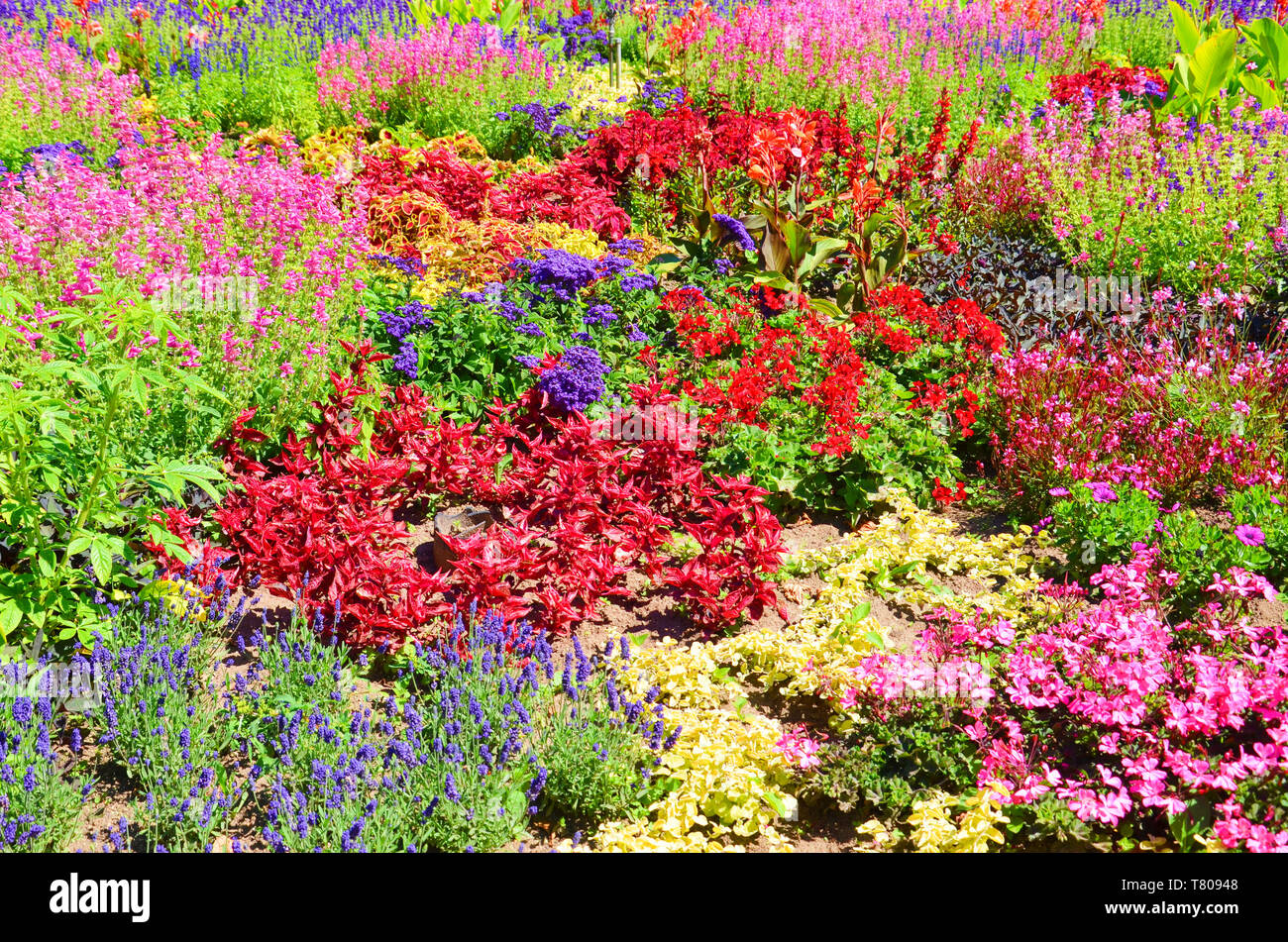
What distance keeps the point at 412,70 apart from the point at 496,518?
549 cm

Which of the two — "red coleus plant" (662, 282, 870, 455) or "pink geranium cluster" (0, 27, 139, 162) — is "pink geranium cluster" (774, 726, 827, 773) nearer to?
"red coleus plant" (662, 282, 870, 455)

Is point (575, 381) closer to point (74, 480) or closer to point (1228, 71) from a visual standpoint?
point (74, 480)

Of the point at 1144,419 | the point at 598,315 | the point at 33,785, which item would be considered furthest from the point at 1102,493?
the point at 33,785

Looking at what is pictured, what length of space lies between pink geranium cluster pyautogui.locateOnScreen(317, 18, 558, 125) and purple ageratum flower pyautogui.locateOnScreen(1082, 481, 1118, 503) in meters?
6.17

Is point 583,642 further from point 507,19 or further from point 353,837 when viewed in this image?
point 507,19

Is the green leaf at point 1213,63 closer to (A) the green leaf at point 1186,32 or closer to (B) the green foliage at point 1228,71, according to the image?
(B) the green foliage at point 1228,71

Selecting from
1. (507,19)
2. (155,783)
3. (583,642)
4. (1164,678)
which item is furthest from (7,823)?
(507,19)

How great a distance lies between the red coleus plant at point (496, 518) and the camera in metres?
3.76

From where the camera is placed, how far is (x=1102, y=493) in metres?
3.95

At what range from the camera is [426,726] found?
3295 millimetres

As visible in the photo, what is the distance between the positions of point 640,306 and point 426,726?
118 inches

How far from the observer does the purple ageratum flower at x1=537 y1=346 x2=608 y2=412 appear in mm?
4699

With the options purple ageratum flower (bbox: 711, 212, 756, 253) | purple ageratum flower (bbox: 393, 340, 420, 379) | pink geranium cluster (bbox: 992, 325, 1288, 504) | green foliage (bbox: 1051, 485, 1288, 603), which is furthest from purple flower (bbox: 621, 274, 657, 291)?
green foliage (bbox: 1051, 485, 1288, 603)

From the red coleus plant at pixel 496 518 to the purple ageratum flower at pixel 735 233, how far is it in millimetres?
1651
